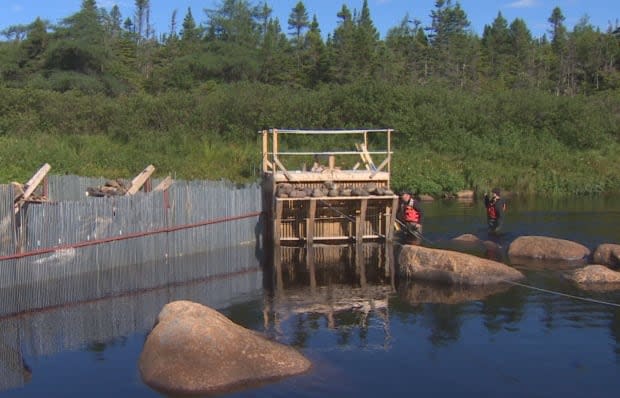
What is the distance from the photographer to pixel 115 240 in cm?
1770

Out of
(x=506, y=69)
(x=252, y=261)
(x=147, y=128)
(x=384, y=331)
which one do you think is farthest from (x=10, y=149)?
(x=506, y=69)

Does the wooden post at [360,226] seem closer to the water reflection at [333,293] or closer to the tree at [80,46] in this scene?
the water reflection at [333,293]

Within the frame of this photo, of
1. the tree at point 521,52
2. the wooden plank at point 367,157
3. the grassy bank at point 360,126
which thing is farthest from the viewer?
the tree at point 521,52

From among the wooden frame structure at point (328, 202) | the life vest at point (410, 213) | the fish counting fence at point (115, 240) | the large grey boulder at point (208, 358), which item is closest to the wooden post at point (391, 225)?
the wooden frame structure at point (328, 202)

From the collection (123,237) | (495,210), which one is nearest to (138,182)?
(123,237)

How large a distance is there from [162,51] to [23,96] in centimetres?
3519

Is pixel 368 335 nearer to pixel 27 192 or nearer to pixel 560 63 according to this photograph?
pixel 27 192

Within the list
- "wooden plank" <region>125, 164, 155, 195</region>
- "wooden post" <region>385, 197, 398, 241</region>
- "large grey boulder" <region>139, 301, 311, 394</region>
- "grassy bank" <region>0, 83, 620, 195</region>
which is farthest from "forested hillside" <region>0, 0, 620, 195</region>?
"large grey boulder" <region>139, 301, 311, 394</region>

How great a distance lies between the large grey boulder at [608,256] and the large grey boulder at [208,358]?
438 inches

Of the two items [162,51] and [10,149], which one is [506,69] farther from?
[10,149]

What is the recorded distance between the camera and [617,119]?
52.1 m

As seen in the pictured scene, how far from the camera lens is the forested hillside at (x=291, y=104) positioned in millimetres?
39969

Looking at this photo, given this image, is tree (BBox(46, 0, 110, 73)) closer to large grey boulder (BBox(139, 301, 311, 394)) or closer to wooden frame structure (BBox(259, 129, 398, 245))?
wooden frame structure (BBox(259, 129, 398, 245))

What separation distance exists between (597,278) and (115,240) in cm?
1132
